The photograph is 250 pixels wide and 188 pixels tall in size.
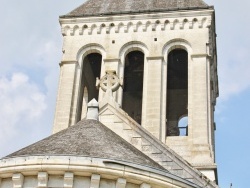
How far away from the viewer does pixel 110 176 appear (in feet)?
50.4

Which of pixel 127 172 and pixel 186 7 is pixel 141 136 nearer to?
pixel 127 172

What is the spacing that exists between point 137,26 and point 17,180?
1743cm

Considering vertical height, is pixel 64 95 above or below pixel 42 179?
above

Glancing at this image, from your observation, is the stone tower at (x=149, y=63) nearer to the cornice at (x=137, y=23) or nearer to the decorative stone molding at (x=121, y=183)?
the cornice at (x=137, y=23)

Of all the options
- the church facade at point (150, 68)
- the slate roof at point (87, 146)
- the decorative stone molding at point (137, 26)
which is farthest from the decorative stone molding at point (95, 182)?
the decorative stone molding at point (137, 26)

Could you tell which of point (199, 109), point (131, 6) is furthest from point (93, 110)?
point (131, 6)

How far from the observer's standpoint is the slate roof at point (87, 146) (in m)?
16.2

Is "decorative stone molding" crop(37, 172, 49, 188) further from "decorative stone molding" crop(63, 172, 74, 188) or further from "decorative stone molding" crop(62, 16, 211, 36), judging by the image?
"decorative stone molding" crop(62, 16, 211, 36)

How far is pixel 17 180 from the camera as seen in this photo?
15.4m

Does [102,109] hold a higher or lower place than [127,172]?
higher

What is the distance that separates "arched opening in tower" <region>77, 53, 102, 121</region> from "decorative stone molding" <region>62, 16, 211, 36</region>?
117 centimetres

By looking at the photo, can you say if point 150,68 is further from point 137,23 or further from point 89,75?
point 89,75

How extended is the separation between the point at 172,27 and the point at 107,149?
1556cm

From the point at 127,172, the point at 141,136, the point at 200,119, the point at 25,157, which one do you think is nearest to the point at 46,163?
the point at 25,157
